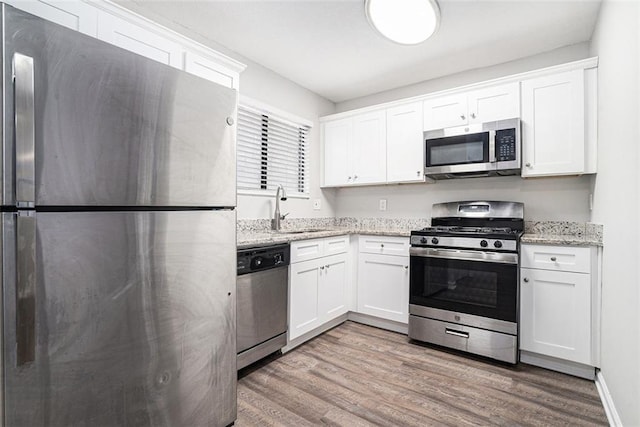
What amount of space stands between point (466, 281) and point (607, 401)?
99 cm

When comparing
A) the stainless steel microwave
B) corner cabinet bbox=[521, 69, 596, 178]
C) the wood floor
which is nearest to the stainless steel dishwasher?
the wood floor

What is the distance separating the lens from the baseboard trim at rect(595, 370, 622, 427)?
1584mm

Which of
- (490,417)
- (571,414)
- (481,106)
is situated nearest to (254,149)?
(481,106)

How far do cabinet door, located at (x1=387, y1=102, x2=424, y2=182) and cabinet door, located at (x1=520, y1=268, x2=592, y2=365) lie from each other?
1297mm

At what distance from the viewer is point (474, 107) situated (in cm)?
277

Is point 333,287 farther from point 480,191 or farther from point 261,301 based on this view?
point 480,191

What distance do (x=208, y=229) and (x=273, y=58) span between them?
2.06 m

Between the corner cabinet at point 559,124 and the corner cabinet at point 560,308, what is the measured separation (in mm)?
667

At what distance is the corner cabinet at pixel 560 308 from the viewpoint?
210cm

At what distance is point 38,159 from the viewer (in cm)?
97

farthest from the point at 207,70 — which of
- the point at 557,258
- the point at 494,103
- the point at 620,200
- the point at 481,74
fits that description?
the point at 557,258

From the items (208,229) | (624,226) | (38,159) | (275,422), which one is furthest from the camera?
(275,422)

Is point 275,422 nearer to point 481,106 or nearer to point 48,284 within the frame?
point 48,284

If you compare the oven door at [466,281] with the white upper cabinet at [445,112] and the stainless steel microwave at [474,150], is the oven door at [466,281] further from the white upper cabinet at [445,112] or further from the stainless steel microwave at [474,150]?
the white upper cabinet at [445,112]
